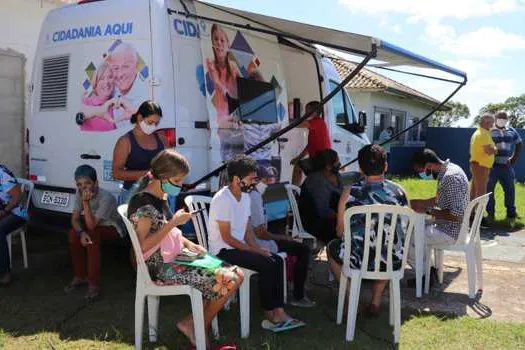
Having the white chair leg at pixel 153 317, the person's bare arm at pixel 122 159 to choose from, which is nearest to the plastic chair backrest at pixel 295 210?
the person's bare arm at pixel 122 159

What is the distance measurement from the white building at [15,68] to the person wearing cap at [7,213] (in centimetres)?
256

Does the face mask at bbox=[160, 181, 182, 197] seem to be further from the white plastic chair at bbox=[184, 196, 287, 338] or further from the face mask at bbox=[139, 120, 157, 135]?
the face mask at bbox=[139, 120, 157, 135]

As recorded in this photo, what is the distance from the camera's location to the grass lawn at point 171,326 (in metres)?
3.81

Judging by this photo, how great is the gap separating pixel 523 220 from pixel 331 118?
3.99 meters

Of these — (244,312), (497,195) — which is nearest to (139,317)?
(244,312)

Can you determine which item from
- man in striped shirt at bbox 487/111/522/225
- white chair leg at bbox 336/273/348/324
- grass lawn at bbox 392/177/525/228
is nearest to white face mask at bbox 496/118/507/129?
man in striped shirt at bbox 487/111/522/225

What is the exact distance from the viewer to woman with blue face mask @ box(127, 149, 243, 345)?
3.40 metres

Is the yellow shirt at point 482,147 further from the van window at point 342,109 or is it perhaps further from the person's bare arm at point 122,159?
the person's bare arm at point 122,159

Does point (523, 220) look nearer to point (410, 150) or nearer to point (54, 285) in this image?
point (54, 285)

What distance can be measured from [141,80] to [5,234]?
186 centimetres

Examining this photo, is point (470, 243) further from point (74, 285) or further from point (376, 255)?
point (74, 285)

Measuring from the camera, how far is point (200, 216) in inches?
173

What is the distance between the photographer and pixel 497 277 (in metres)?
5.69

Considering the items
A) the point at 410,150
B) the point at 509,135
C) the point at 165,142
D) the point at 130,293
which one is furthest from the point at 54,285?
the point at 410,150
